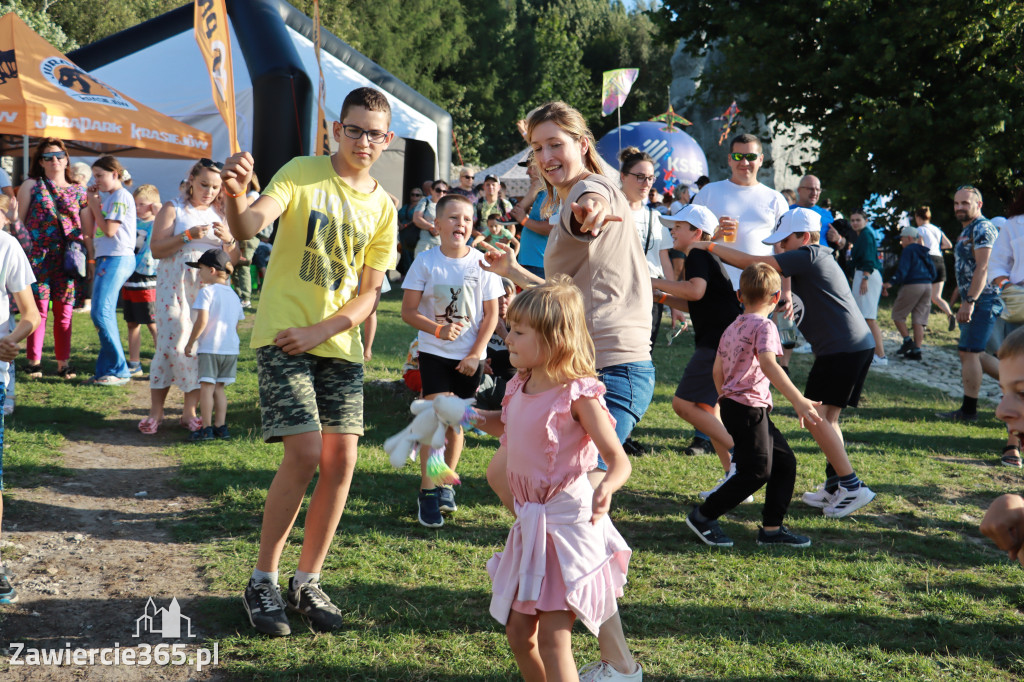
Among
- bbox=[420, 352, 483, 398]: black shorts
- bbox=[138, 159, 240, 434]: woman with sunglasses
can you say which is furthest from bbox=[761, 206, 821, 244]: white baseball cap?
bbox=[138, 159, 240, 434]: woman with sunglasses

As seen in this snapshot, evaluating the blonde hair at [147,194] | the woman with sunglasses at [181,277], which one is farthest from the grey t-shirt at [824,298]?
the blonde hair at [147,194]

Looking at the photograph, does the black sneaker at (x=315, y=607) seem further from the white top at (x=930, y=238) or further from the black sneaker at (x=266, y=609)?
the white top at (x=930, y=238)

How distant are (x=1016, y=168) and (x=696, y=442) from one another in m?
13.8

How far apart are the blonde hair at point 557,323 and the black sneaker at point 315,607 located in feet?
5.34

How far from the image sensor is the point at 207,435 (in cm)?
681

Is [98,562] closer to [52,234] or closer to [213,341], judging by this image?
[213,341]

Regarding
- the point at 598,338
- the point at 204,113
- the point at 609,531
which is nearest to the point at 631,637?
the point at 609,531

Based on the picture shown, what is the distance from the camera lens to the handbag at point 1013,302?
23.2 feet

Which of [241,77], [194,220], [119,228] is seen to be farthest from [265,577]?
[241,77]

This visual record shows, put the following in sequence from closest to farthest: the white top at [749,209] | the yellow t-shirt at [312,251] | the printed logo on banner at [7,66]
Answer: the yellow t-shirt at [312,251]
the white top at [749,209]
the printed logo on banner at [7,66]

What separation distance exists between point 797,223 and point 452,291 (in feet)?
7.92

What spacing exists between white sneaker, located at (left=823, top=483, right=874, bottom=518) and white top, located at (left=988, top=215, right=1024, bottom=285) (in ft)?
9.61

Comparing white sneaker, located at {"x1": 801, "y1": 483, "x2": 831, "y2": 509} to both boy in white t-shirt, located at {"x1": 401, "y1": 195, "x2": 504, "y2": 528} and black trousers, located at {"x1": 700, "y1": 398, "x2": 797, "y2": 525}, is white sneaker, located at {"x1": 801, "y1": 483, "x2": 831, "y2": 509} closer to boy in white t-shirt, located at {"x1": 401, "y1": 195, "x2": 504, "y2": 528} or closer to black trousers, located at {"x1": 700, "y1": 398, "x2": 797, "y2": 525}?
black trousers, located at {"x1": 700, "y1": 398, "x2": 797, "y2": 525}

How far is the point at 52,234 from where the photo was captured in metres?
8.51
